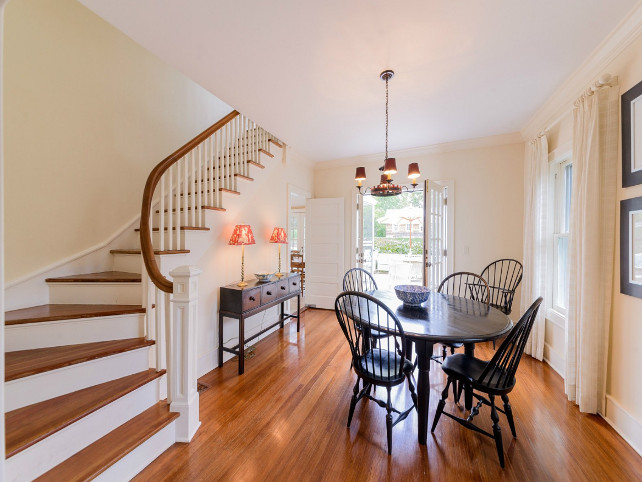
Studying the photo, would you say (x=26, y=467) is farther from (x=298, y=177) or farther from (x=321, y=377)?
(x=298, y=177)

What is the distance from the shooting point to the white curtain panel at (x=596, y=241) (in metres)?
2.04

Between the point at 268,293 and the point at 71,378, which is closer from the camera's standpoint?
the point at 71,378

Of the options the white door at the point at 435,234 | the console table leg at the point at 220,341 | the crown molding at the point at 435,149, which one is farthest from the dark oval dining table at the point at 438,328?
the crown molding at the point at 435,149

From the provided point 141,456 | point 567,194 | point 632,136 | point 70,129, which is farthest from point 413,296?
point 70,129

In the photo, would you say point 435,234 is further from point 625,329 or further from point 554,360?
point 625,329

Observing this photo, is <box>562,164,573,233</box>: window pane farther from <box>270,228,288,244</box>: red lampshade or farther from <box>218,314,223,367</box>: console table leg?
<box>218,314,223,367</box>: console table leg

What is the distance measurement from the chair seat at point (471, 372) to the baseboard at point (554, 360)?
54.6 inches

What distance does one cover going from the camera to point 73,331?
182 centimetres

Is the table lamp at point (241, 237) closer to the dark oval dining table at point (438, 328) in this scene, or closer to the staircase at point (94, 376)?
the staircase at point (94, 376)

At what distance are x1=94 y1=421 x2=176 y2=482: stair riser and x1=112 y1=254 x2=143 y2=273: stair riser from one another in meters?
1.43

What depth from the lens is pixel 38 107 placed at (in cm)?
212

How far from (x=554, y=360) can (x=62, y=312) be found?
14.7ft

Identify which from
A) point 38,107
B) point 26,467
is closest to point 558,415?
point 26,467

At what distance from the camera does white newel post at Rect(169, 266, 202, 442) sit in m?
1.80
